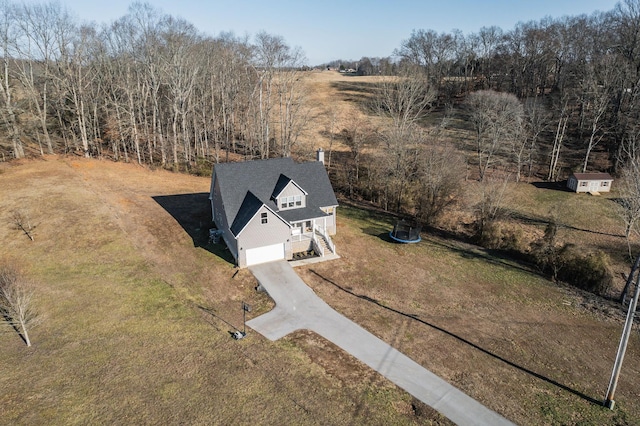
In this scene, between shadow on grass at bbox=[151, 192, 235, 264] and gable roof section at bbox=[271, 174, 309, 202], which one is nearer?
gable roof section at bbox=[271, 174, 309, 202]

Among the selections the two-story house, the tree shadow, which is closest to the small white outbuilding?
the tree shadow

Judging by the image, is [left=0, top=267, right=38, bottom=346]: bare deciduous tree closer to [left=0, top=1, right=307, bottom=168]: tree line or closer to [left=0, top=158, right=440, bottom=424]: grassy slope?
[left=0, top=158, right=440, bottom=424]: grassy slope

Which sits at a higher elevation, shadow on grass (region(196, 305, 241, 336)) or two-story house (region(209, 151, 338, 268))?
two-story house (region(209, 151, 338, 268))

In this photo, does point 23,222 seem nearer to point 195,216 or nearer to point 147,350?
point 195,216

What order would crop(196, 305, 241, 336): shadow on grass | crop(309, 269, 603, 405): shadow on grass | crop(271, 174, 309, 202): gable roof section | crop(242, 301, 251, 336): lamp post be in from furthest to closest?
crop(271, 174, 309, 202): gable roof section, crop(196, 305, 241, 336): shadow on grass, crop(242, 301, 251, 336): lamp post, crop(309, 269, 603, 405): shadow on grass

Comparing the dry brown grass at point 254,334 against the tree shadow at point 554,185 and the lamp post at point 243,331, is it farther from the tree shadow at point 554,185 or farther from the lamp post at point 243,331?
the tree shadow at point 554,185

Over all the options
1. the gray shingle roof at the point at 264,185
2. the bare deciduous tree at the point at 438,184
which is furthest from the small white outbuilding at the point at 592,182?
the gray shingle roof at the point at 264,185

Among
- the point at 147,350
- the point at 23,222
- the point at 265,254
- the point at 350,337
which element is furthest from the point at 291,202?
the point at 23,222
